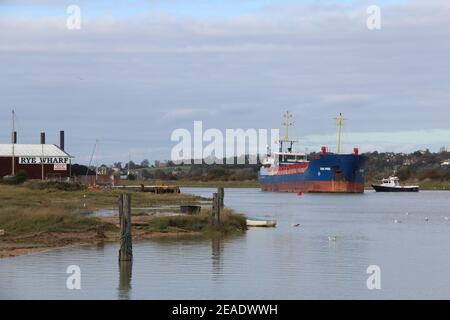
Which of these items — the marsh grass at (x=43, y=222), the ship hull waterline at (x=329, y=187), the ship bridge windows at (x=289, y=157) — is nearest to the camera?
the marsh grass at (x=43, y=222)

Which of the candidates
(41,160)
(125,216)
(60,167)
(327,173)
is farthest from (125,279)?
(327,173)

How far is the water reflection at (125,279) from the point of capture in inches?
865

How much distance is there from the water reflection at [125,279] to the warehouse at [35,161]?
214 ft

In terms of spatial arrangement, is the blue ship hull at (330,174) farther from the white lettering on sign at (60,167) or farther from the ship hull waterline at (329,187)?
the white lettering on sign at (60,167)

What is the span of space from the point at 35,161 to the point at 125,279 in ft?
231

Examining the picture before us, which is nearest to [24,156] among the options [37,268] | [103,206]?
[103,206]

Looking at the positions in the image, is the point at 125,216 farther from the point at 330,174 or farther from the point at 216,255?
the point at 330,174

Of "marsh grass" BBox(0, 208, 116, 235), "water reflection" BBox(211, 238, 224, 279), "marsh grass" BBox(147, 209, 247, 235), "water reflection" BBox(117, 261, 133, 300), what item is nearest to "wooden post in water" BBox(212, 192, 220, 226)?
"marsh grass" BBox(147, 209, 247, 235)

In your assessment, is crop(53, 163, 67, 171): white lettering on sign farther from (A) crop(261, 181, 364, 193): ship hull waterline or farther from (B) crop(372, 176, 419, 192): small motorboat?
(B) crop(372, 176, 419, 192): small motorboat

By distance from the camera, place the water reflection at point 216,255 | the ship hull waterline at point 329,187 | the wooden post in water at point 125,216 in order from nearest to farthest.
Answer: the wooden post in water at point 125,216 < the water reflection at point 216,255 < the ship hull waterline at point 329,187

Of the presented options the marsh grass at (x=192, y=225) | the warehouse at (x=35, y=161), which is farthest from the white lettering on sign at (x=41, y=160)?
the marsh grass at (x=192, y=225)

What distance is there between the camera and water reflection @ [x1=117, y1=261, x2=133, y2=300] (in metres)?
22.0

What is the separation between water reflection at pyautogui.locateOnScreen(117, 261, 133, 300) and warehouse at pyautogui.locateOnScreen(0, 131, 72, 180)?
6509 centimetres
